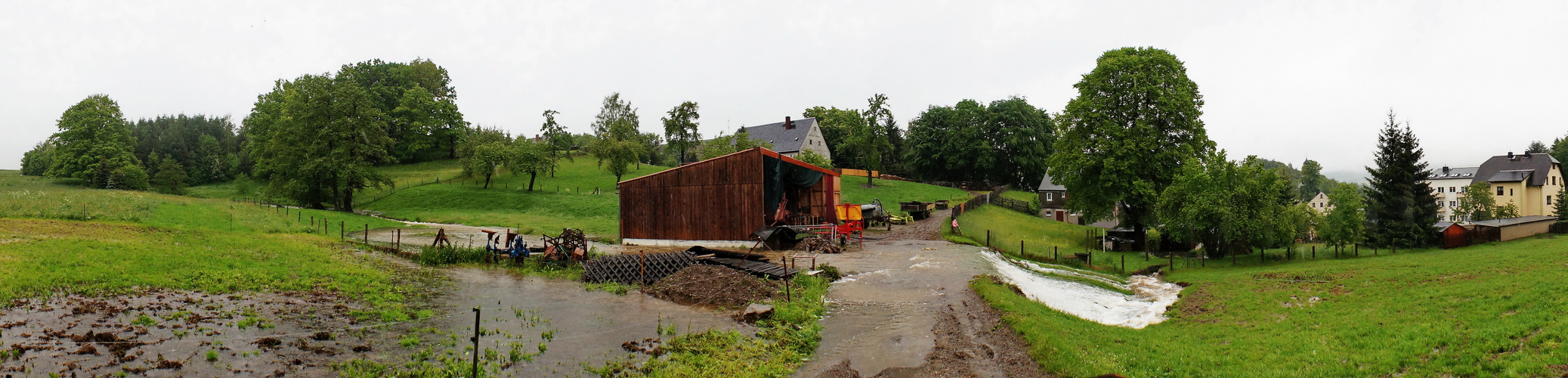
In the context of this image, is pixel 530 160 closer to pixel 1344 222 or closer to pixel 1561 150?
pixel 1344 222

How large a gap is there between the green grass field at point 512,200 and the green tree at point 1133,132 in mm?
23659

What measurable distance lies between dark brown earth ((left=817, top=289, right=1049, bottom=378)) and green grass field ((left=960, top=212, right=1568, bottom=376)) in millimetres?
320

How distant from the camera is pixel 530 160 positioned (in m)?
54.0

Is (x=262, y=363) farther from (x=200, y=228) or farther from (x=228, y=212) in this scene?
(x=228, y=212)

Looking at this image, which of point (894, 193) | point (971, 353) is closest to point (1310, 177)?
point (894, 193)

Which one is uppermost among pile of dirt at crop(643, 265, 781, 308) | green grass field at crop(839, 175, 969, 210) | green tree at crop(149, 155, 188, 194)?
green tree at crop(149, 155, 188, 194)

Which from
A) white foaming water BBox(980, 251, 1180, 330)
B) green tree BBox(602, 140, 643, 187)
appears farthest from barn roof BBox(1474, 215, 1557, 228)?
green tree BBox(602, 140, 643, 187)

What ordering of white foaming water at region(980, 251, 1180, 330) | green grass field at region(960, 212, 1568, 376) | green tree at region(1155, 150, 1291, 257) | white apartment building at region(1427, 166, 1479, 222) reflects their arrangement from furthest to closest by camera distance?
white apartment building at region(1427, 166, 1479, 222) → green tree at region(1155, 150, 1291, 257) → white foaming water at region(980, 251, 1180, 330) → green grass field at region(960, 212, 1568, 376)

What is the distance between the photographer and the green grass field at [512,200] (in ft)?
132

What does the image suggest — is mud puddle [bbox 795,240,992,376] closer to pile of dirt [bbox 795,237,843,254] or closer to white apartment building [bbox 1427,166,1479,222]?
pile of dirt [bbox 795,237,843,254]

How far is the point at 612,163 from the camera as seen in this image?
2163 inches

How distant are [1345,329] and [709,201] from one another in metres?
20.5

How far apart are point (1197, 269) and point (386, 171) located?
68105 mm

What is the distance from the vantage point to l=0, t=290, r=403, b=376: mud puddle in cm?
918
